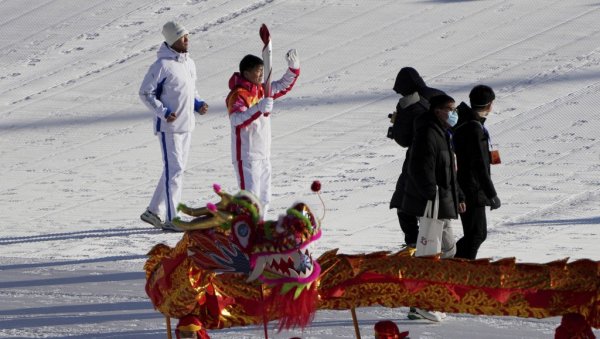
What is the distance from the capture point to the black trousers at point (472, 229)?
25.9ft

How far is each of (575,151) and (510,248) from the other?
327cm

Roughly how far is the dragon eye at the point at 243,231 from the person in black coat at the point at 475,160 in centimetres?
262

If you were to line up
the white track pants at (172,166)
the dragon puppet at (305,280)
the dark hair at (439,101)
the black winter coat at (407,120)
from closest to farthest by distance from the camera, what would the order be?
1. the dragon puppet at (305,280)
2. the dark hair at (439,101)
3. the black winter coat at (407,120)
4. the white track pants at (172,166)

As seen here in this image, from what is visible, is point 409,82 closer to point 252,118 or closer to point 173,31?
point 252,118

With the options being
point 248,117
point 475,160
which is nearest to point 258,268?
point 475,160

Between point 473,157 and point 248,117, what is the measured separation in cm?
225

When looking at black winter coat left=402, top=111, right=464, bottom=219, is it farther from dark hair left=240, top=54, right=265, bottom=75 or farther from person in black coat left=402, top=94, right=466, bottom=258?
dark hair left=240, top=54, right=265, bottom=75

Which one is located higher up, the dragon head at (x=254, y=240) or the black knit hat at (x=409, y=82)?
the black knit hat at (x=409, y=82)

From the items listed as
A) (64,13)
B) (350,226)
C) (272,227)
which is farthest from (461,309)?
(64,13)

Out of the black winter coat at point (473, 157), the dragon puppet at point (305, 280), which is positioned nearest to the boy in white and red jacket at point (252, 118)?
the black winter coat at point (473, 157)

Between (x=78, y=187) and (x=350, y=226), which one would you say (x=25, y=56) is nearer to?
(x=78, y=187)

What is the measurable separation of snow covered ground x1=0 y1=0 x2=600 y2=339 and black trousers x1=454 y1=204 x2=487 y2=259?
448 mm

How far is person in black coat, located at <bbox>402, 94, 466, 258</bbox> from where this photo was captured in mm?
7492

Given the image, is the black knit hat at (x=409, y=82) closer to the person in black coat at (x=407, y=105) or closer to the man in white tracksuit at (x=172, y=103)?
the person in black coat at (x=407, y=105)
